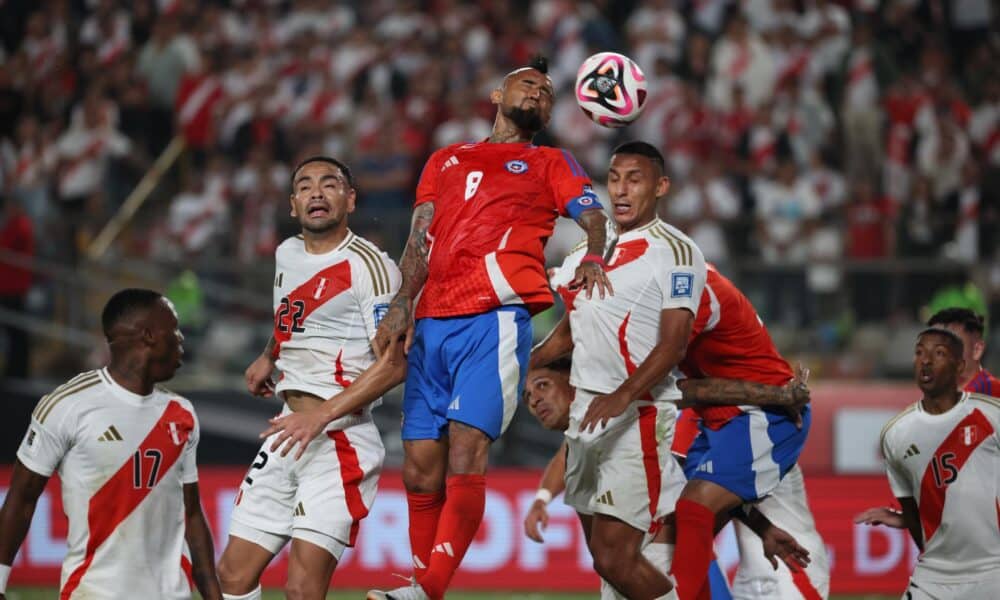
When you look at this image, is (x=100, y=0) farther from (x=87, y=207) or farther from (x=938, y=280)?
(x=938, y=280)

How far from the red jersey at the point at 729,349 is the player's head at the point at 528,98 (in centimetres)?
134

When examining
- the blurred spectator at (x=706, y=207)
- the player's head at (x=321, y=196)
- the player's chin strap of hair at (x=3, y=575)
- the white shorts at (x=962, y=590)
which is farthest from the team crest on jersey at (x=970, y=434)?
the blurred spectator at (x=706, y=207)

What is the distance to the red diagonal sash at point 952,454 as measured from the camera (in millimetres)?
7836

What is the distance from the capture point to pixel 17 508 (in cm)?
581

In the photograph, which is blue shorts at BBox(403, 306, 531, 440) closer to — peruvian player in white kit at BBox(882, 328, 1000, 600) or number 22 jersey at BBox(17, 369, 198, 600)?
number 22 jersey at BBox(17, 369, 198, 600)

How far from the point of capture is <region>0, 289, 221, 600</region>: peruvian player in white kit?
5887mm

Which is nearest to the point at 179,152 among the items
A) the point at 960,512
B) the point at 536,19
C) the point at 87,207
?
the point at 87,207

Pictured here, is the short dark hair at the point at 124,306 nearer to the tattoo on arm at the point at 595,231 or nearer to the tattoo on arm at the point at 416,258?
the tattoo on arm at the point at 416,258

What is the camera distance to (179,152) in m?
17.3

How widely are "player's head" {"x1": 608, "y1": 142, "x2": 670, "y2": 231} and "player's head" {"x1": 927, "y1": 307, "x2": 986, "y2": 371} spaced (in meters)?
1.89

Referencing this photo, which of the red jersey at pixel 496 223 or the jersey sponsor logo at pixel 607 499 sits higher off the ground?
the red jersey at pixel 496 223

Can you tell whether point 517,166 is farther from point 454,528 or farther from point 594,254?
point 454,528

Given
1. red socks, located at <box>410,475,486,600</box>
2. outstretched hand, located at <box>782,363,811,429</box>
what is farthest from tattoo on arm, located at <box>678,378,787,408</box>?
red socks, located at <box>410,475,486,600</box>

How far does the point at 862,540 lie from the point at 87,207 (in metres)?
9.29
